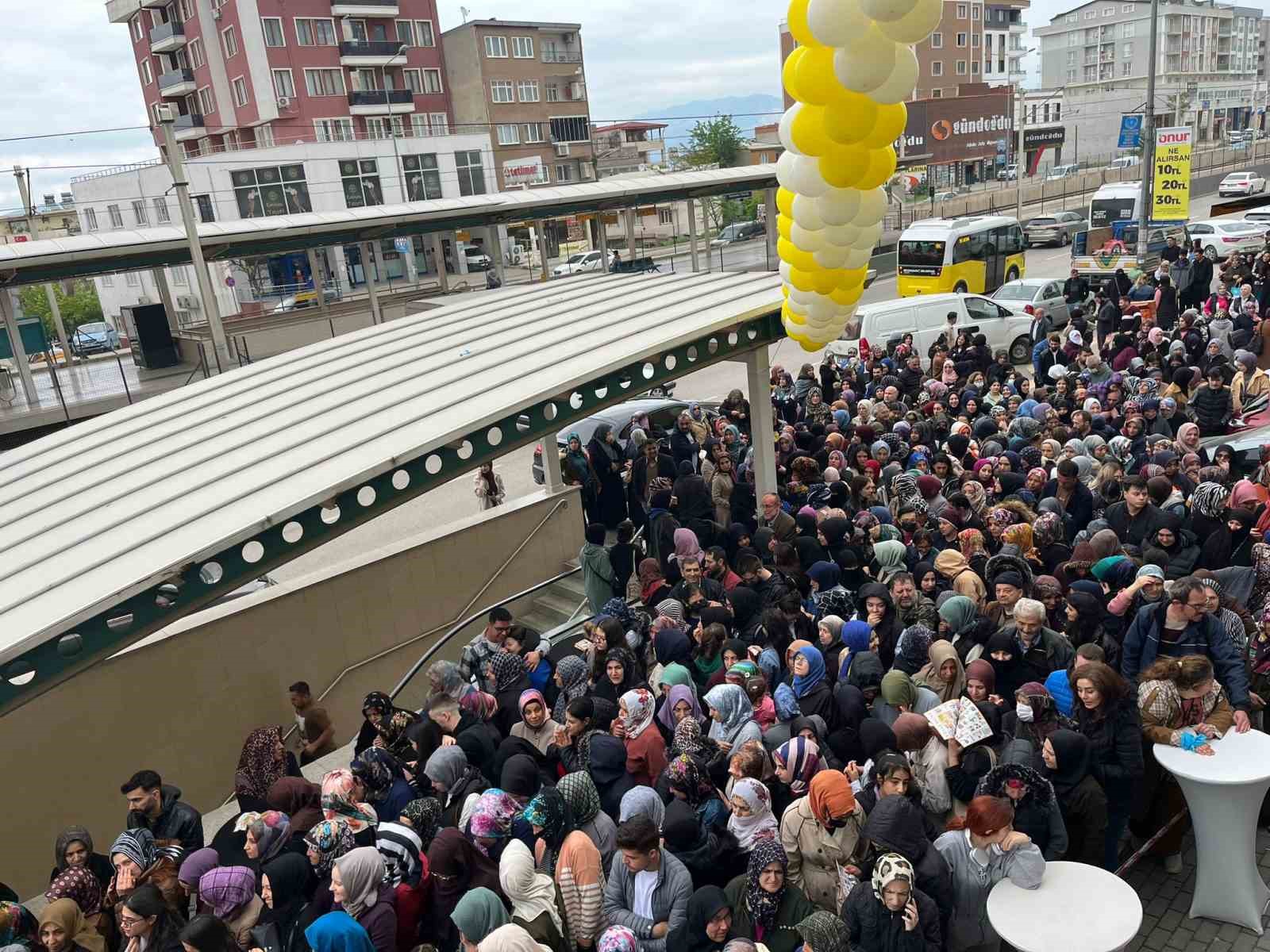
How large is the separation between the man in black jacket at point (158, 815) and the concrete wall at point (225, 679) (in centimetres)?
272

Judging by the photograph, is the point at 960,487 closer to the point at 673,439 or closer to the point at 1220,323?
the point at 673,439

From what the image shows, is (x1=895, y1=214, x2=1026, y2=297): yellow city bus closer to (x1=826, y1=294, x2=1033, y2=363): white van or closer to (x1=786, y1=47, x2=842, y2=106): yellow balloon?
(x1=826, y1=294, x2=1033, y2=363): white van

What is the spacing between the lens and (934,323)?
699 inches

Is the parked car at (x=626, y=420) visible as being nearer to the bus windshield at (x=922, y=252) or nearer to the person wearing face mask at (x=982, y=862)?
the person wearing face mask at (x=982, y=862)

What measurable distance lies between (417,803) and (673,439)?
698 cm

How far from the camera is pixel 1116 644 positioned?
578cm

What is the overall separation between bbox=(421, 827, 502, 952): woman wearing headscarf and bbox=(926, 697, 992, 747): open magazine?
7.34ft

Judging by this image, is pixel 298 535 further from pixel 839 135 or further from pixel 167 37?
pixel 167 37

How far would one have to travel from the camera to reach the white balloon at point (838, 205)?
19.8ft

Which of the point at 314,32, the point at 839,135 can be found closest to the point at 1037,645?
the point at 839,135

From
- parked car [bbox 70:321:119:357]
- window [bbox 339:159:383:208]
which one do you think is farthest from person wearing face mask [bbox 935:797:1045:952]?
window [bbox 339:159:383:208]

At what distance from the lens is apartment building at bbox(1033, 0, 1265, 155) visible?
275ft

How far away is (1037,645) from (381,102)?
179ft

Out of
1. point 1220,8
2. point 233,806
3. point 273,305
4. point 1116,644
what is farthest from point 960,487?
point 1220,8
